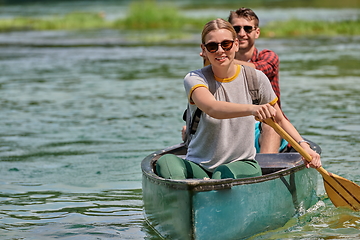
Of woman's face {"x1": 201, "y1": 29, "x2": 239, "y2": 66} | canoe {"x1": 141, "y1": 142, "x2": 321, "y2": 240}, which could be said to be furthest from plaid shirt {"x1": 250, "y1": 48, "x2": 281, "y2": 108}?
woman's face {"x1": 201, "y1": 29, "x2": 239, "y2": 66}

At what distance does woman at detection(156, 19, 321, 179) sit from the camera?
4.43 meters

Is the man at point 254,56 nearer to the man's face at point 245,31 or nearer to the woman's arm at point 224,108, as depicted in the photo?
the man's face at point 245,31

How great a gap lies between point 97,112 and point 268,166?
6538 millimetres

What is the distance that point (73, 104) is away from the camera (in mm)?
12188

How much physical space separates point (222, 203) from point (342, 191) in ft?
5.33

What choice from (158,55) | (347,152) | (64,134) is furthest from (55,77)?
(347,152)

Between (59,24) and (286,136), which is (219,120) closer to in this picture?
(286,136)

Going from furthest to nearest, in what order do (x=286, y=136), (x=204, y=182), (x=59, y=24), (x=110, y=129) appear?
(x=59, y=24) < (x=110, y=129) < (x=286, y=136) < (x=204, y=182)

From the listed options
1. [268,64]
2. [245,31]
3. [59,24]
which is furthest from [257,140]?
[59,24]

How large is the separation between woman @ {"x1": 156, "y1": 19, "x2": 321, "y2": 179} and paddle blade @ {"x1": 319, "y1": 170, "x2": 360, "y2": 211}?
3.50ft

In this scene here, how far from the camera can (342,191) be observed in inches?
216

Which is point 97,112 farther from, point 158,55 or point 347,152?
point 158,55

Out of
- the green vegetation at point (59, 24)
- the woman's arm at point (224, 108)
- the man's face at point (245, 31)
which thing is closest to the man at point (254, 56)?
the man's face at point (245, 31)

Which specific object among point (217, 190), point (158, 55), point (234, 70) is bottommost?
point (158, 55)
